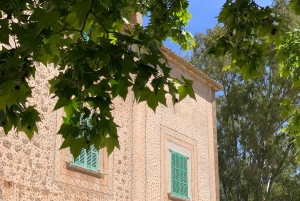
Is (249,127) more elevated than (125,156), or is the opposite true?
A: (249,127)

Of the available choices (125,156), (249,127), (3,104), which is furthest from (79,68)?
(249,127)

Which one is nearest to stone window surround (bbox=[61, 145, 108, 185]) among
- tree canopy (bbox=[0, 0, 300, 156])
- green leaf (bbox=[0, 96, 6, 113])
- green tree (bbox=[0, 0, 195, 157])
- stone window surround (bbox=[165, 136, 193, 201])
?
stone window surround (bbox=[165, 136, 193, 201])

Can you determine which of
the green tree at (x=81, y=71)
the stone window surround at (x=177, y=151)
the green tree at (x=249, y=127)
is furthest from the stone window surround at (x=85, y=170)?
the green tree at (x=249, y=127)

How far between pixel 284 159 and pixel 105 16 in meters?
21.1

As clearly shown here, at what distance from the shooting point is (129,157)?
11164mm

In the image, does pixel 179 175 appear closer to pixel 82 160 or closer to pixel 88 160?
pixel 88 160

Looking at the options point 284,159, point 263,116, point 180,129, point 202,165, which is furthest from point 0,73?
point 284,159

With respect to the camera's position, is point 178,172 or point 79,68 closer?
point 79,68

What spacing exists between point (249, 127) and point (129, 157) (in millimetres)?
12883

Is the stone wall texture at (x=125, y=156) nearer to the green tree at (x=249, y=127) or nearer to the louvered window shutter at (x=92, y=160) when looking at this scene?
the louvered window shutter at (x=92, y=160)

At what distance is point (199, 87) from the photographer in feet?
46.6

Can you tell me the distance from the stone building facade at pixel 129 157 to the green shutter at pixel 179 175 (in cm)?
9

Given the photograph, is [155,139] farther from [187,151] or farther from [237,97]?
[237,97]

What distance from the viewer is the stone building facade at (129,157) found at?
346 inches
